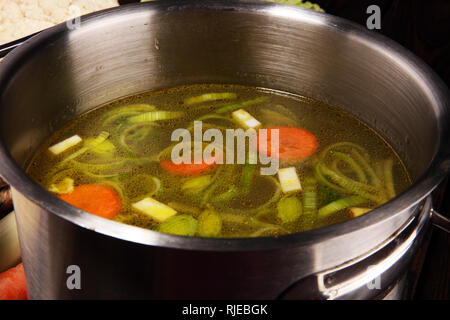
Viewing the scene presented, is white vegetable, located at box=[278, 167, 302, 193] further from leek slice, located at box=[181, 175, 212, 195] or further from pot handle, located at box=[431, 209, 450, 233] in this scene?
pot handle, located at box=[431, 209, 450, 233]

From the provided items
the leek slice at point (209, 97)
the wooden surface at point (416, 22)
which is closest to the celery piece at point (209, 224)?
the leek slice at point (209, 97)

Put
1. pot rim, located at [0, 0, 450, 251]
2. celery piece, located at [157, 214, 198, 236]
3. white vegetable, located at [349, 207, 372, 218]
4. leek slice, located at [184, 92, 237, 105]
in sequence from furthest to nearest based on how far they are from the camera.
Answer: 1. leek slice, located at [184, 92, 237, 105]
2. white vegetable, located at [349, 207, 372, 218]
3. celery piece, located at [157, 214, 198, 236]
4. pot rim, located at [0, 0, 450, 251]

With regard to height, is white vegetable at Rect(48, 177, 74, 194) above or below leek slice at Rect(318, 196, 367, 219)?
above

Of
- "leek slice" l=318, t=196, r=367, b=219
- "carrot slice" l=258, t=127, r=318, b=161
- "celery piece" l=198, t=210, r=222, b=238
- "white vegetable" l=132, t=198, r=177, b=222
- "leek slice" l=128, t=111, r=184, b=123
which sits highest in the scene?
"leek slice" l=128, t=111, r=184, b=123

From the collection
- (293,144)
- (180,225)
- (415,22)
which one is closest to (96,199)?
(180,225)

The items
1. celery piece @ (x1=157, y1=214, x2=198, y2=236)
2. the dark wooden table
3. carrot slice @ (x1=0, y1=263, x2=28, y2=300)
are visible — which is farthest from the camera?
the dark wooden table

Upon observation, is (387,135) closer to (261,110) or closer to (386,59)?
(386,59)

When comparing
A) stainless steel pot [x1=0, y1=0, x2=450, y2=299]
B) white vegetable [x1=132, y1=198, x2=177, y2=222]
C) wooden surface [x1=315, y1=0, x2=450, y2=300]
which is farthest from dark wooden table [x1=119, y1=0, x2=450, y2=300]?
white vegetable [x1=132, y1=198, x2=177, y2=222]

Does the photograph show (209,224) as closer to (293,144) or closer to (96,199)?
(96,199)
